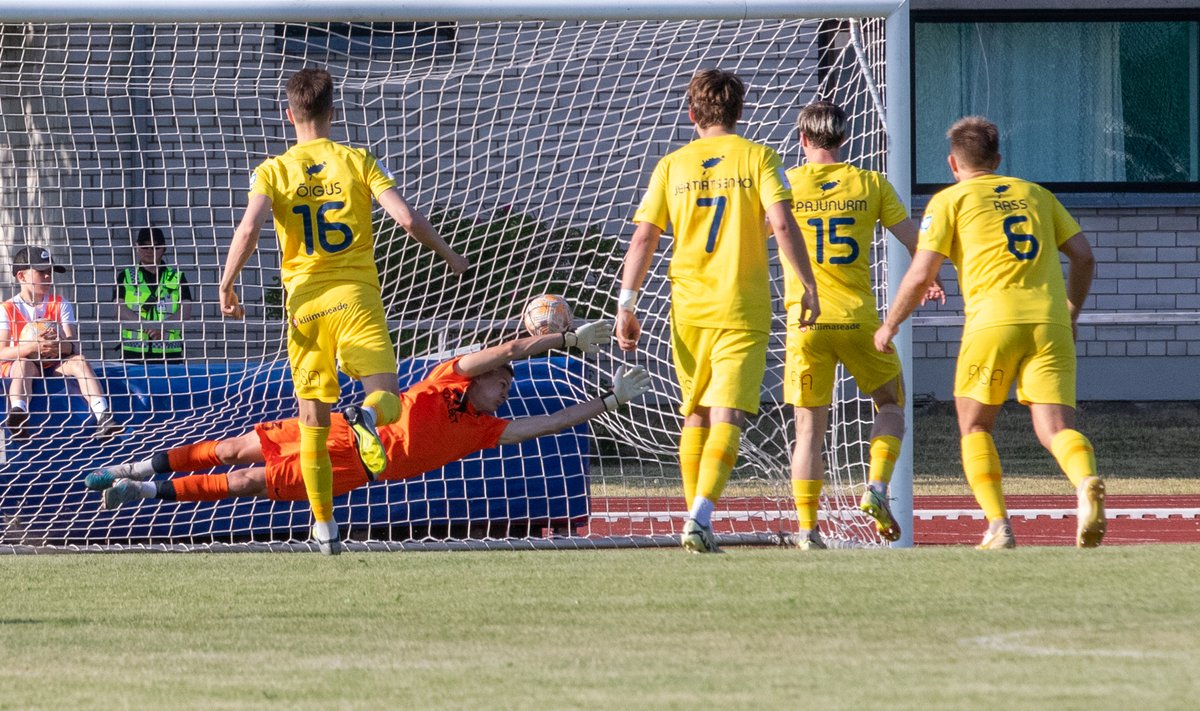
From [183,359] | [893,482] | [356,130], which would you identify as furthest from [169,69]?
[893,482]

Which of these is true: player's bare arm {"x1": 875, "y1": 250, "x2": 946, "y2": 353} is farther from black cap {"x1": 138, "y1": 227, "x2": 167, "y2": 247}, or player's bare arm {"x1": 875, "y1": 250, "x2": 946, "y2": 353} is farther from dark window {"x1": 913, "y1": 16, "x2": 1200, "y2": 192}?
dark window {"x1": 913, "y1": 16, "x2": 1200, "y2": 192}

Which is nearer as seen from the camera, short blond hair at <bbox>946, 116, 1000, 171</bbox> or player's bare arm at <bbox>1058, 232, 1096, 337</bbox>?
player's bare arm at <bbox>1058, 232, 1096, 337</bbox>

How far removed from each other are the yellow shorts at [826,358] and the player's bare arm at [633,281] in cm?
76

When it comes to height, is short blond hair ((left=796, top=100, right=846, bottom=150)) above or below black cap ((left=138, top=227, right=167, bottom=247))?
above

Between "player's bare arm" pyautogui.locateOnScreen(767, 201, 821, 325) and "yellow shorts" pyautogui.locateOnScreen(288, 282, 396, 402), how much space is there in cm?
179

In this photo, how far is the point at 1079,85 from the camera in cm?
1755

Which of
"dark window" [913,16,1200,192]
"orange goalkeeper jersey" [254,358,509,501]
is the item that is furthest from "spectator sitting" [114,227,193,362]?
"dark window" [913,16,1200,192]

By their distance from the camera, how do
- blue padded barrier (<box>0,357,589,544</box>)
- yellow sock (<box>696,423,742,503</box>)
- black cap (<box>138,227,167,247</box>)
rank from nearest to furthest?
1. yellow sock (<box>696,423,742,503</box>)
2. blue padded barrier (<box>0,357,589,544</box>)
3. black cap (<box>138,227,167,247</box>)

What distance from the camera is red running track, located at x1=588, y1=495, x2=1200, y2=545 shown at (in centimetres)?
961

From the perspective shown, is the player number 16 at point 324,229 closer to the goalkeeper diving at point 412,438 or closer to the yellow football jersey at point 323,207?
the yellow football jersey at point 323,207

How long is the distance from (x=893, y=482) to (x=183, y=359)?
4.59 m

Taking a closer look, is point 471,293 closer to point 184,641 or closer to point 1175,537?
point 1175,537

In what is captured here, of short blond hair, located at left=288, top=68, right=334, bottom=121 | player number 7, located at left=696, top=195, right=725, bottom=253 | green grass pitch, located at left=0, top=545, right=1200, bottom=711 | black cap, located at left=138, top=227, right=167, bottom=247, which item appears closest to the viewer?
green grass pitch, located at left=0, top=545, right=1200, bottom=711

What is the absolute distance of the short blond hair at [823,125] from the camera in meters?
7.58
